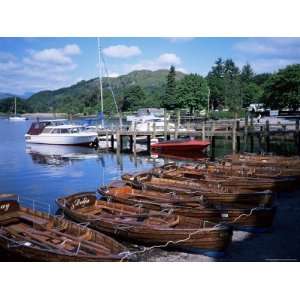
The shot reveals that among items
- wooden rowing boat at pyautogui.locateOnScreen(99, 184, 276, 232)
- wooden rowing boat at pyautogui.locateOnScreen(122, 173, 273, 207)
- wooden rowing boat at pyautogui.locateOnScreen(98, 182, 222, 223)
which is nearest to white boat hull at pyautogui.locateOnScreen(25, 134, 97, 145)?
wooden rowing boat at pyautogui.locateOnScreen(122, 173, 273, 207)

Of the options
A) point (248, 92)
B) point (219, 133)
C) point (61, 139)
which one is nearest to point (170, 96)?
point (248, 92)

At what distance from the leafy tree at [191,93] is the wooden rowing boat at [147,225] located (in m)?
28.4

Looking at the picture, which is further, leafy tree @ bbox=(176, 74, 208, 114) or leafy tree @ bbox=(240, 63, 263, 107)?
leafy tree @ bbox=(240, 63, 263, 107)

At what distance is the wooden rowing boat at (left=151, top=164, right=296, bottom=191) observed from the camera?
424 inches

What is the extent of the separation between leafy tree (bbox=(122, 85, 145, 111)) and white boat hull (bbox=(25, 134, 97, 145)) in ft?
58.0

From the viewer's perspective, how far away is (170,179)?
11328mm

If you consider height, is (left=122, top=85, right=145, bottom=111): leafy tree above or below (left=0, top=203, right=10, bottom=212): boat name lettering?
above

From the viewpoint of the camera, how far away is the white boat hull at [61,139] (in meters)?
26.8

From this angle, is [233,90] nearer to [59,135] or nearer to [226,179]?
[59,135]

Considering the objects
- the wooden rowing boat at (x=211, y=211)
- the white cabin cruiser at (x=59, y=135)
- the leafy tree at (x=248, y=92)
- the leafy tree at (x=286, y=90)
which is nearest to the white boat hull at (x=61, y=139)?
the white cabin cruiser at (x=59, y=135)

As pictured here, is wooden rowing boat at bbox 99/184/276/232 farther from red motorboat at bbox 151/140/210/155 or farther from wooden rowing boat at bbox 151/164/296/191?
red motorboat at bbox 151/140/210/155

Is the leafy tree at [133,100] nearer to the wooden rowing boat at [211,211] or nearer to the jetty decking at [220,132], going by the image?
the jetty decking at [220,132]
